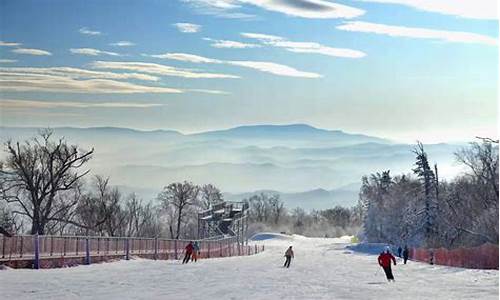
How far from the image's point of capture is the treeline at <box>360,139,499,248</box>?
2916 inches

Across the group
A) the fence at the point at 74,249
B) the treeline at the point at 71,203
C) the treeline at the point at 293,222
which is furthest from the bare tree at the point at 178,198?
the fence at the point at 74,249

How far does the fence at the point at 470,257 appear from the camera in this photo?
47000 mm

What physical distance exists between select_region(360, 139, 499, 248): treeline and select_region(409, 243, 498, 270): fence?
19.0 feet

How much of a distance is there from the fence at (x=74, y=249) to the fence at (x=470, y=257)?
61.7 feet

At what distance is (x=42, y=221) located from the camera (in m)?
67.3

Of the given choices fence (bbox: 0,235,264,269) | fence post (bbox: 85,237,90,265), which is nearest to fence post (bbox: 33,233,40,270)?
fence (bbox: 0,235,264,269)

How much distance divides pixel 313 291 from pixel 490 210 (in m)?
50.5

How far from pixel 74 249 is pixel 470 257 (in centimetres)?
2609

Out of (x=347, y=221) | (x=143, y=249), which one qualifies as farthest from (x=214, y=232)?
(x=347, y=221)

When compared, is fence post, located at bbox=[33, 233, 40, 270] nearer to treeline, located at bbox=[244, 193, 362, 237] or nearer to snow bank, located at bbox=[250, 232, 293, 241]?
snow bank, located at bbox=[250, 232, 293, 241]

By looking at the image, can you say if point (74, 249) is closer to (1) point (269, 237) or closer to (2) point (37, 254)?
(2) point (37, 254)

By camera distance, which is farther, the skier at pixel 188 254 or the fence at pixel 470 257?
the fence at pixel 470 257

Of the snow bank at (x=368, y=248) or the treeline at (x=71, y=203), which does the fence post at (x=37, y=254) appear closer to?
the treeline at (x=71, y=203)

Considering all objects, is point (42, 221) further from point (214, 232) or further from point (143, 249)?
point (214, 232)
